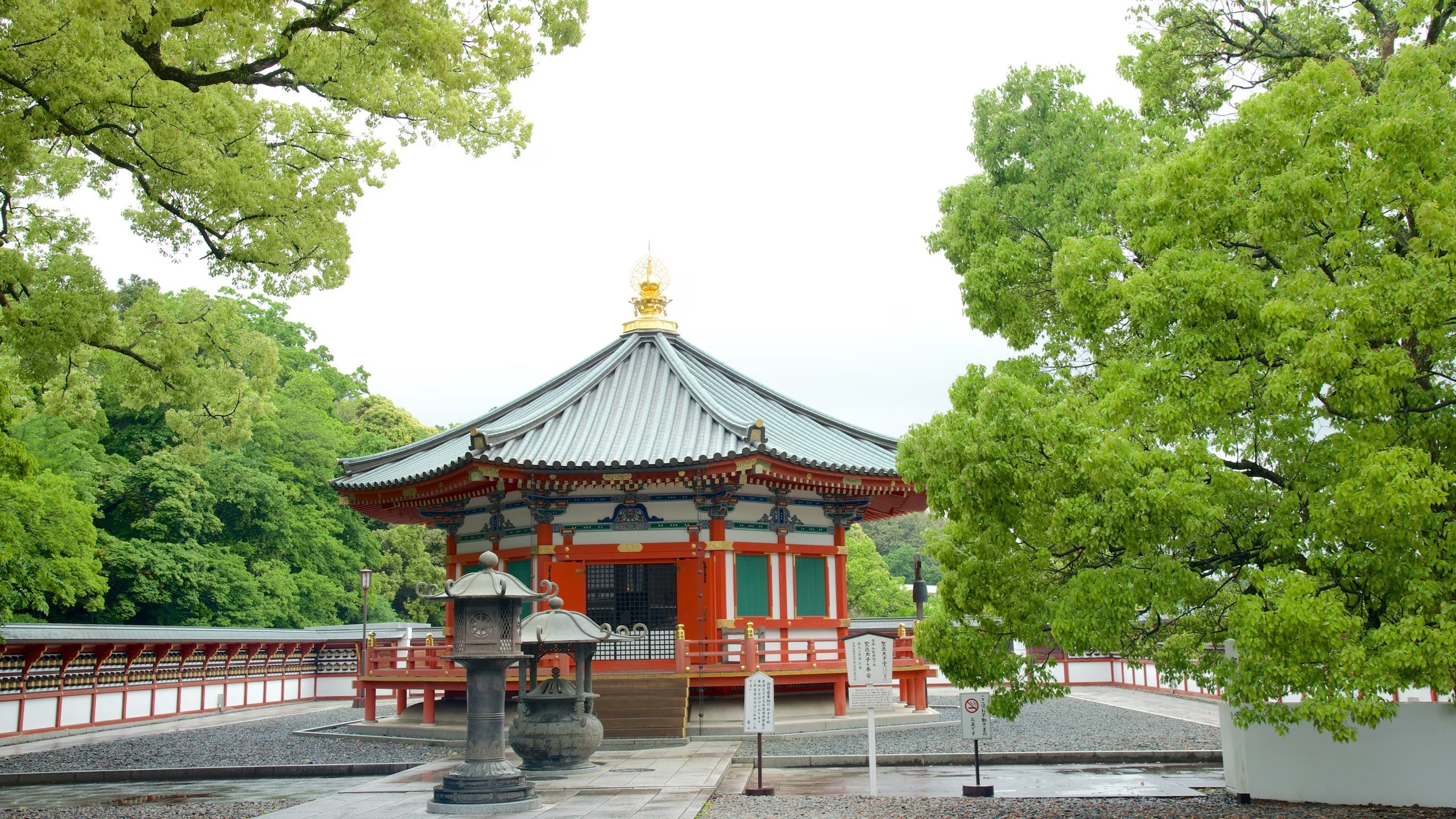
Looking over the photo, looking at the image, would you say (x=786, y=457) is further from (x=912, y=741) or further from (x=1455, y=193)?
(x=1455, y=193)

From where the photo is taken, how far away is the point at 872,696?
12492 mm

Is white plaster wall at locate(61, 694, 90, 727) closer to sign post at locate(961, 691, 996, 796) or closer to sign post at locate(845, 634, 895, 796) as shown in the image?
sign post at locate(845, 634, 895, 796)

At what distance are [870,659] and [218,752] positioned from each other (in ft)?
38.9

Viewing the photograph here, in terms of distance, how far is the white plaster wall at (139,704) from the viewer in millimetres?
24875

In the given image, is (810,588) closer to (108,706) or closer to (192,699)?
(108,706)

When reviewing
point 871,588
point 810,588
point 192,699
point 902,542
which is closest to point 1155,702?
point 810,588

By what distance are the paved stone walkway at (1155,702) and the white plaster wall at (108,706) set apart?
68.5ft

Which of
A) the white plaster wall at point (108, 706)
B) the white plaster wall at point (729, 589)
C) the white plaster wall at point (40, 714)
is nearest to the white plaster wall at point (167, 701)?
the white plaster wall at point (108, 706)

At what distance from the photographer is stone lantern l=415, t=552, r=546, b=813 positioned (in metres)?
11.0

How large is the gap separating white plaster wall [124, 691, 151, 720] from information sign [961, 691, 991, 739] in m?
20.9

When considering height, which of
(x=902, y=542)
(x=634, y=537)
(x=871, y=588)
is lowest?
(x=871, y=588)

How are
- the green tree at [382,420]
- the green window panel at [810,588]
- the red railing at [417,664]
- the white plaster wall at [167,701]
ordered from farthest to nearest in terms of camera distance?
the green tree at [382,420], the white plaster wall at [167,701], the green window panel at [810,588], the red railing at [417,664]

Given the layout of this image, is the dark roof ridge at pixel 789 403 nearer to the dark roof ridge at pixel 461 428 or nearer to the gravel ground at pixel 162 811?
the dark roof ridge at pixel 461 428

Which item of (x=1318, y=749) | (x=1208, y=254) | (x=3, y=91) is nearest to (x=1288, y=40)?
(x=1208, y=254)
